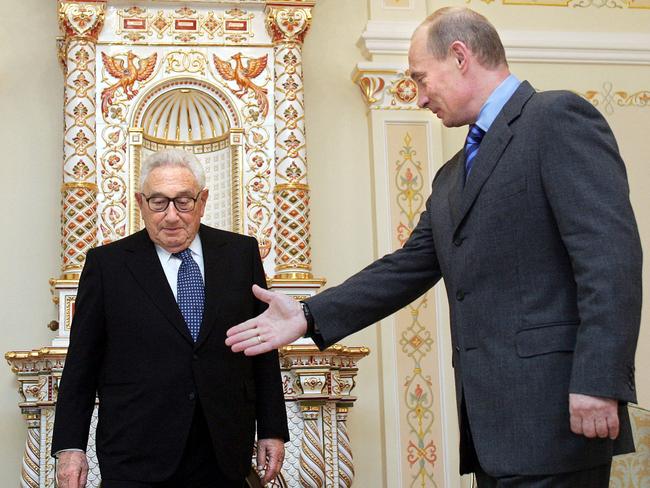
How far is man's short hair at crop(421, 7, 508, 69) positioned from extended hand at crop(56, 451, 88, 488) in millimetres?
1719

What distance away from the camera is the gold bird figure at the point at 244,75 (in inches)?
237

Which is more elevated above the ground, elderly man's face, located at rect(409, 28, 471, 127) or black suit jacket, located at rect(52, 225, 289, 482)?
elderly man's face, located at rect(409, 28, 471, 127)

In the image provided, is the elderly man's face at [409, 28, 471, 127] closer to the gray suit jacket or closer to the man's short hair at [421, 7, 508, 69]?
the man's short hair at [421, 7, 508, 69]

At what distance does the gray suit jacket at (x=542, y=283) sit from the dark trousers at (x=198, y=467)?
961 mm

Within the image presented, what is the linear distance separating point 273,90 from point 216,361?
305 cm

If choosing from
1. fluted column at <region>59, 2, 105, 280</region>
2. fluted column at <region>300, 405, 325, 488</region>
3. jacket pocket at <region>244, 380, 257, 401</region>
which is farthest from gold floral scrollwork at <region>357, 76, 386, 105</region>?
jacket pocket at <region>244, 380, 257, 401</region>

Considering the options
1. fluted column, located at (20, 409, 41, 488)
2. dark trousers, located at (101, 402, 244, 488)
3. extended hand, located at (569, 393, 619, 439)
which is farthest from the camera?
fluted column, located at (20, 409, 41, 488)

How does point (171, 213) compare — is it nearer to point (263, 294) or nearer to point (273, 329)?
point (263, 294)

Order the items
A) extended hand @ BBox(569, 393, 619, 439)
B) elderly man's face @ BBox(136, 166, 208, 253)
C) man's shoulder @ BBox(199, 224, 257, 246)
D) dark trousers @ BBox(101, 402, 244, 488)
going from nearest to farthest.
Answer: extended hand @ BBox(569, 393, 619, 439)
dark trousers @ BBox(101, 402, 244, 488)
elderly man's face @ BBox(136, 166, 208, 253)
man's shoulder @ BBox(199, 224, 257, 246)

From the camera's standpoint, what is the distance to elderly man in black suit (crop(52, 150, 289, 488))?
125 inches

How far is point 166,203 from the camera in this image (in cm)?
345

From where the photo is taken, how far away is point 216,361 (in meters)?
3.28

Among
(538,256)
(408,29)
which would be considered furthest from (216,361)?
(408,29)

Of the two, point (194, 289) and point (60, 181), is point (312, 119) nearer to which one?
point (60, 181)
